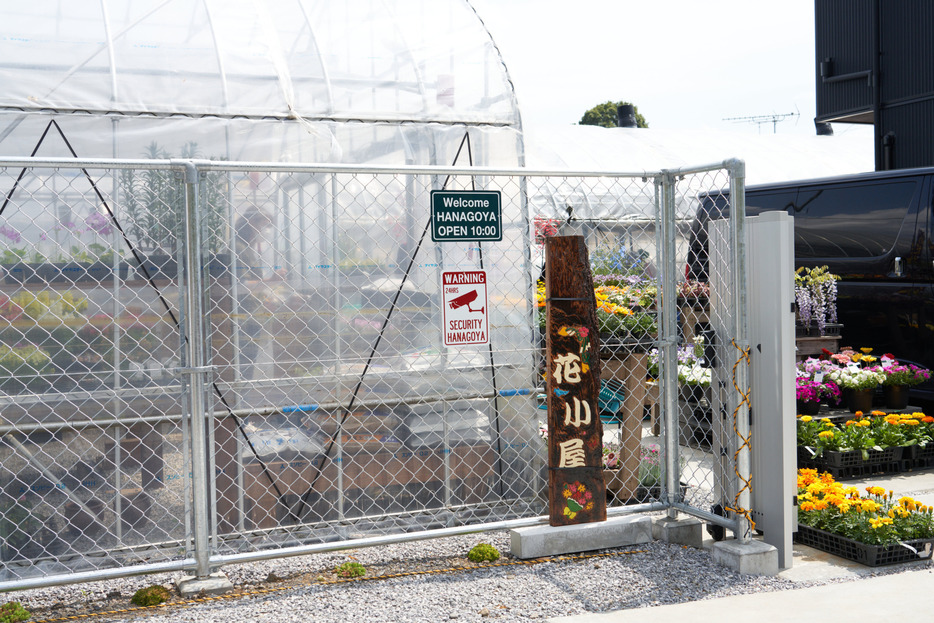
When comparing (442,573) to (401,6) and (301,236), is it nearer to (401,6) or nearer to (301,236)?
(301,236)

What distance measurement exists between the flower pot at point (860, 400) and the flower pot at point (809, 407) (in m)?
0.35

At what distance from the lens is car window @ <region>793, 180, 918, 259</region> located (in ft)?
26.5

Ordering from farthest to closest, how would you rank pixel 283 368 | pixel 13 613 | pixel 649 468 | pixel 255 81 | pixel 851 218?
pixel 851 218 → pixel 649 468 → pixel 255 81 → pixel 283 368 → pixel 13 613

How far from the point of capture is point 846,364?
7.86m

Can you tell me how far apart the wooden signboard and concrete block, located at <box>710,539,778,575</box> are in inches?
33.7

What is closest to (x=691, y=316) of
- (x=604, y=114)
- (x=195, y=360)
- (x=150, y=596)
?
(x=195, y=360)

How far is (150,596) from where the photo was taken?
4191mm

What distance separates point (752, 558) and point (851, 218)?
16.8 feet

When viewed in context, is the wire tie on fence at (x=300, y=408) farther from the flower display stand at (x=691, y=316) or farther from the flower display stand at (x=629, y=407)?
the flower display stand at (x=691, y=316)

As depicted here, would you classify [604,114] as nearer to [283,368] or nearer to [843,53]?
[843,53]

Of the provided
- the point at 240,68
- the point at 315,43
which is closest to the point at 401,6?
the point at 315,43

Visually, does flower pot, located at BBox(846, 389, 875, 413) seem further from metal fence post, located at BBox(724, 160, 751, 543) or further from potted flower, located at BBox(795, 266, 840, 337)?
metal fence post, located at BBox(724, 160, 751, 543)

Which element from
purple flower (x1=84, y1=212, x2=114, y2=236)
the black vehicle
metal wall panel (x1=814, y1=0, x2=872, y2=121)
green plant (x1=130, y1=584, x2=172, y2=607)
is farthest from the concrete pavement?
metal wall panel (x1=814, y1=0, x2=872, y2=121)

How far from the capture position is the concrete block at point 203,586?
4.25 m
